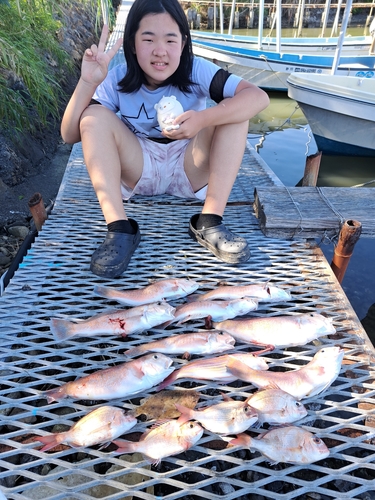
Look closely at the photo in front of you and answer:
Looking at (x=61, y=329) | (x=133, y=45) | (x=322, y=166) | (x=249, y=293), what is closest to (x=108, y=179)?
(x=133, y=45)

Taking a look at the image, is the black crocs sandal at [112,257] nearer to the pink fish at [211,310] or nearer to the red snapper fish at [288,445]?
the pink fish at [211,310]

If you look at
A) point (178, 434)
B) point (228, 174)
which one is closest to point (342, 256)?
point (228, 174)

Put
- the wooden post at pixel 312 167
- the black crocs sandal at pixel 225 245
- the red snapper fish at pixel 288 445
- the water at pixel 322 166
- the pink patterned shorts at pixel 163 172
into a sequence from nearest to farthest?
the red snapper fish at pixel 288 445 → the black crocs sandal at pixel 225 245 → the pink patterned shorts at pixel 163 172 → the wooden post at pixel 312 167 → the water at pixel 322 166

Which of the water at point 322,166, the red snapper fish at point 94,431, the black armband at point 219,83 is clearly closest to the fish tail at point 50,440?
the red snapper fish at point 94,431

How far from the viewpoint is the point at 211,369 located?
5.48 ft

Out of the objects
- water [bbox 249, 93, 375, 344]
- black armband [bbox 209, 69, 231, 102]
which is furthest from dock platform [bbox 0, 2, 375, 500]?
water [bbox 249, 93, 375, 344]

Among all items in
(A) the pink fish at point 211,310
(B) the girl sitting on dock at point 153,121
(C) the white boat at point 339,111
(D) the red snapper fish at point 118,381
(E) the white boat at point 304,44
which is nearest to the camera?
(D) the red snapper fish at point 118,381

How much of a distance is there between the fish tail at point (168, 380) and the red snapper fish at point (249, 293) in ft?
1.73

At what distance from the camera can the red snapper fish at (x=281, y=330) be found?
6.05ft

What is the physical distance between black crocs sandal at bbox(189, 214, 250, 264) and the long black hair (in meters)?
0.99

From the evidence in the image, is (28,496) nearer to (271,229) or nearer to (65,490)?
(65,490)

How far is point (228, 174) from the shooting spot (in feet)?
7.98

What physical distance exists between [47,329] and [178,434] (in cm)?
99

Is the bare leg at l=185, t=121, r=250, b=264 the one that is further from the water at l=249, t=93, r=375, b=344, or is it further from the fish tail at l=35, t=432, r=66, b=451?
the water at l=249, t=93, r=375, b=344
